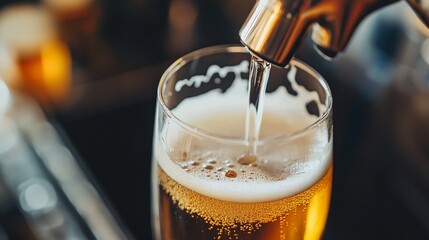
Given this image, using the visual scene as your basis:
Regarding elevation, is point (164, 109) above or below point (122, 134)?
above

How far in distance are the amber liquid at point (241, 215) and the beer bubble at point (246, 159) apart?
35 mm

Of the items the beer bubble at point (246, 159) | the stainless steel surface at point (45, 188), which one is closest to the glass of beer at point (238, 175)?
the beer bubble at point (246, 159)

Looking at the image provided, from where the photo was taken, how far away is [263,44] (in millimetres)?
445

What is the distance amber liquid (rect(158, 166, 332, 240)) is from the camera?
19.8 inches

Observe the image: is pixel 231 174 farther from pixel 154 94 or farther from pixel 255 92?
pixel 154 94

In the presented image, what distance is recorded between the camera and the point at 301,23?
0.44m

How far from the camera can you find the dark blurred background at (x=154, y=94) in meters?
1.11

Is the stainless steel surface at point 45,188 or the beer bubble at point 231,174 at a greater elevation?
the beer bubble at point 231,174

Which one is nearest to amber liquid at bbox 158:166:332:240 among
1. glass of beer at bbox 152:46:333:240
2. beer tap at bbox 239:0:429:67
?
glass of beer at bbox 152:46:333:240

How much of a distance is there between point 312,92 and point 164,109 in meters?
0.14

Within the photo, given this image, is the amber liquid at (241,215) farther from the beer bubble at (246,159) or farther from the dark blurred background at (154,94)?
the dark blurred background at (154,94)

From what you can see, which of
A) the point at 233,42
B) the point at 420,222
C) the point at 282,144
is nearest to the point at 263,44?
the point at 282,144

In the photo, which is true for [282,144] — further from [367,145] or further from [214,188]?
[367,145]

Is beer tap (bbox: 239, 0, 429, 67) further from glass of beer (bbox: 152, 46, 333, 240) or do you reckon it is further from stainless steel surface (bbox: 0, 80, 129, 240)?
stainless steel surface (bbox: 0, 80, 129, 240)
